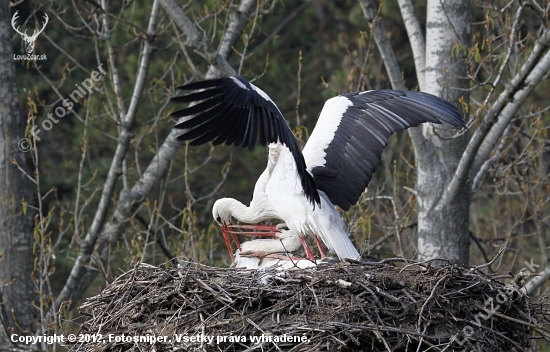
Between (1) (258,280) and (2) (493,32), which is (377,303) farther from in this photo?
(2) (493,32)

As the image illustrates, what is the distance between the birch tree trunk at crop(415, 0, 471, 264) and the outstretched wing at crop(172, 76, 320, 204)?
2888 mm

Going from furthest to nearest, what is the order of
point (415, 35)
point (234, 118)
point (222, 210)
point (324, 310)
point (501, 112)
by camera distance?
point (415, 35)
point (222, 210)
point (501, 112)
point (234, 118)
point (324, 310)

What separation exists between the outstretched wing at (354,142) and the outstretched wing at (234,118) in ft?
3.98

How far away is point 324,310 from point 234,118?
172 cm

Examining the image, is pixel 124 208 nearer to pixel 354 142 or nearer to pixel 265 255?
pixel 265 255

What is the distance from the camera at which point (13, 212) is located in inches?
431

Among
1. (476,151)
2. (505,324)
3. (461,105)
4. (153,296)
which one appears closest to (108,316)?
(153,296)

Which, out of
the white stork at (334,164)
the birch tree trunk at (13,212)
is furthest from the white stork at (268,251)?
the birch tree trunk at (13,212)

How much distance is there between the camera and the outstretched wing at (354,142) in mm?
8672

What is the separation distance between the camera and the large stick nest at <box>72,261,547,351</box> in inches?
263

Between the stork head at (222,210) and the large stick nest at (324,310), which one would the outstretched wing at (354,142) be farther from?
the large stick nest at (324,310)

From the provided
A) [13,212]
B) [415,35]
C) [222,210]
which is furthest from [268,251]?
[13,212]

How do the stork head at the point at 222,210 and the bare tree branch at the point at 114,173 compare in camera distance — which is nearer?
the stork head at the point at 222,210

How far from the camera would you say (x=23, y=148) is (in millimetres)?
11164
